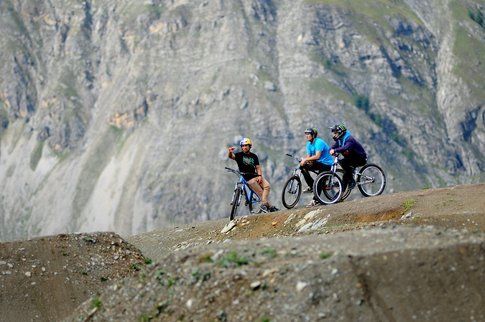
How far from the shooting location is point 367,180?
3216 cm

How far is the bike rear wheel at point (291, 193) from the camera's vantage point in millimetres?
31406

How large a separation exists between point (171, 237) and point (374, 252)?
798 inches

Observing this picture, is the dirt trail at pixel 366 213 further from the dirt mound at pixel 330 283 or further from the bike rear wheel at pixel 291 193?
the dirt mound at pixel 330 283

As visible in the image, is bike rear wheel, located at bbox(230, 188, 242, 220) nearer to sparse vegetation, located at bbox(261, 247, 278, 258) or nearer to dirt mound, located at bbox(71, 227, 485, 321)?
dirt mound, located at bbox(71, 227, 485, 321)

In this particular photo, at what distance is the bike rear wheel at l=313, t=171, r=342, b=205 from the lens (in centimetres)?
3077

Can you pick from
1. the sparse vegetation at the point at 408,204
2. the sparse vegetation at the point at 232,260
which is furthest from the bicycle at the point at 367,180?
the sparse vegetation at the point at 232,260

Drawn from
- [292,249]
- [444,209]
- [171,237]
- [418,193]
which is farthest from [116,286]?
[171,237]

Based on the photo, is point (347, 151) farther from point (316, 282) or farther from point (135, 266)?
point (316, 282)

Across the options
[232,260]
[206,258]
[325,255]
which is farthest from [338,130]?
[325,255]

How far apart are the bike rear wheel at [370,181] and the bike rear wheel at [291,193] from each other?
83.7 inches

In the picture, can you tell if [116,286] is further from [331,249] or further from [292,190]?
[292,190]

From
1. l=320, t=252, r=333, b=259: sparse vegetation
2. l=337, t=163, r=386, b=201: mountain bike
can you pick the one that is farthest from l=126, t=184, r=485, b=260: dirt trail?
l=320, t=252, r=333, b=259: sparse vegetation

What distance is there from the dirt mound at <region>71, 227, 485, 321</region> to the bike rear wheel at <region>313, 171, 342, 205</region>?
1300 cm

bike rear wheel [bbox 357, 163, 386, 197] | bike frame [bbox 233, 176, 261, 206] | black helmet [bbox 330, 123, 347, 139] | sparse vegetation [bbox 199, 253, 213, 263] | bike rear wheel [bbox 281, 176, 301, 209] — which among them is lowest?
bike rear wheel [bbox 357, 163, 386, 197]
